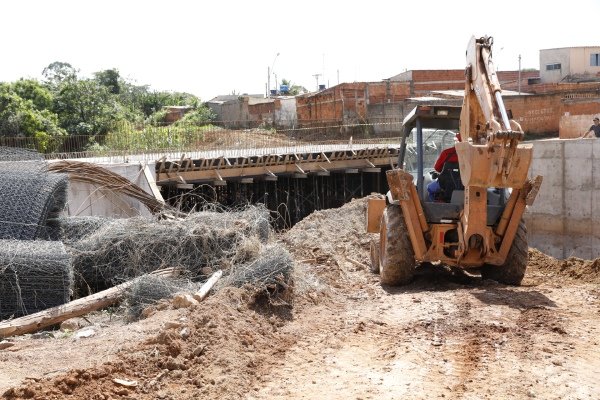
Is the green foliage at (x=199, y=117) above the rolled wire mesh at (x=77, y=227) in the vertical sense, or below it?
above

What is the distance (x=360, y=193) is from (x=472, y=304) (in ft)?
68.4

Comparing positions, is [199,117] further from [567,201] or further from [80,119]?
[567,201]

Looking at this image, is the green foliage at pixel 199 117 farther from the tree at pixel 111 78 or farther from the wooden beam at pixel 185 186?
the wooden beam at pixel 185 186

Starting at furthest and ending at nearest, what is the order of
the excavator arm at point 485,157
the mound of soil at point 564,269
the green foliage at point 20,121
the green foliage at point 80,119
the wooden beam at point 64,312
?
the green foliage at point 20,121, the green foliage at point 80,119, the mound of soil at point 564,269, the wooden beam at point 64,312, the excavator arm at point 485,157

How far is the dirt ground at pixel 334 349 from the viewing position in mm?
5871

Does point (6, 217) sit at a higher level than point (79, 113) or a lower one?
lower

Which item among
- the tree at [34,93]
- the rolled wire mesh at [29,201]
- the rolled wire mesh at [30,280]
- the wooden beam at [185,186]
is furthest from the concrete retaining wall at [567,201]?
the tree at [34,93]

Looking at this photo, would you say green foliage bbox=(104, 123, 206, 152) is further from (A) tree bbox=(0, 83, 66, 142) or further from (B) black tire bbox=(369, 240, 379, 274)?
(B) black tire bbox=(369, 240, 379, 274)

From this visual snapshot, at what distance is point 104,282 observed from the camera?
447 inches

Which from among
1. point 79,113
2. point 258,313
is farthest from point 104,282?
point 79,113

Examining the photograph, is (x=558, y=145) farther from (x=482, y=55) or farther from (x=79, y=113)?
(x=79, y=113)

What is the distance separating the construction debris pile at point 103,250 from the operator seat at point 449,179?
2297 millimetres

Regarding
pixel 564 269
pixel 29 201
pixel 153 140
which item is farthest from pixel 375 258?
pixel 153 140

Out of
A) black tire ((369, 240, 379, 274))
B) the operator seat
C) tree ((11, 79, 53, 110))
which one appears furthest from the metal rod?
tree ((11, 79, 53, 110))
